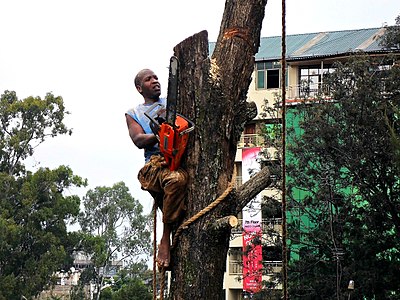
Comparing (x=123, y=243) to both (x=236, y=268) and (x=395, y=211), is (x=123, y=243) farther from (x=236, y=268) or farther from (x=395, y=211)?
(x=395, y=211)

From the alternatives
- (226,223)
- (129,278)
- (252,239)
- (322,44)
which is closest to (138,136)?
(226,223)

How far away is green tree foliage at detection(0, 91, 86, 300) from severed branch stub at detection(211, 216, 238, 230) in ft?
86.7

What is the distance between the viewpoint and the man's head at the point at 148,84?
16.5 ft

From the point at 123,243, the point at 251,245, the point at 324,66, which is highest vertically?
the point at 324,66

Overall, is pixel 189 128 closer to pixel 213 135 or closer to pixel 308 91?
pixel 213 135

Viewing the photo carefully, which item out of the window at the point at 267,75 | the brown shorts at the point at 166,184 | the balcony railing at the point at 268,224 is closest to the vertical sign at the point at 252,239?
the balcony railing at the point at 268,224

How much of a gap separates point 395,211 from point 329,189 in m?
1.80

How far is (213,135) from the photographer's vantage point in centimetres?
478

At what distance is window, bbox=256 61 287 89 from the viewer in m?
30.2

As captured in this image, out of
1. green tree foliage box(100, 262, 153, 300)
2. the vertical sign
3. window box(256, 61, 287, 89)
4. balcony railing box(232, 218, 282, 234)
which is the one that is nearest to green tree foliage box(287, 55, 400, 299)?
the vertical sign

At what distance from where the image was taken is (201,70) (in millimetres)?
4816

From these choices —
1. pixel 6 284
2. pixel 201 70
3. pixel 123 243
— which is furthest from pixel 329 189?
pixel 123 243

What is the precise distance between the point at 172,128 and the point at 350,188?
18.0 metres

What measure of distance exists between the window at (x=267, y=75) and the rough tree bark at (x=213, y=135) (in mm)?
25261
